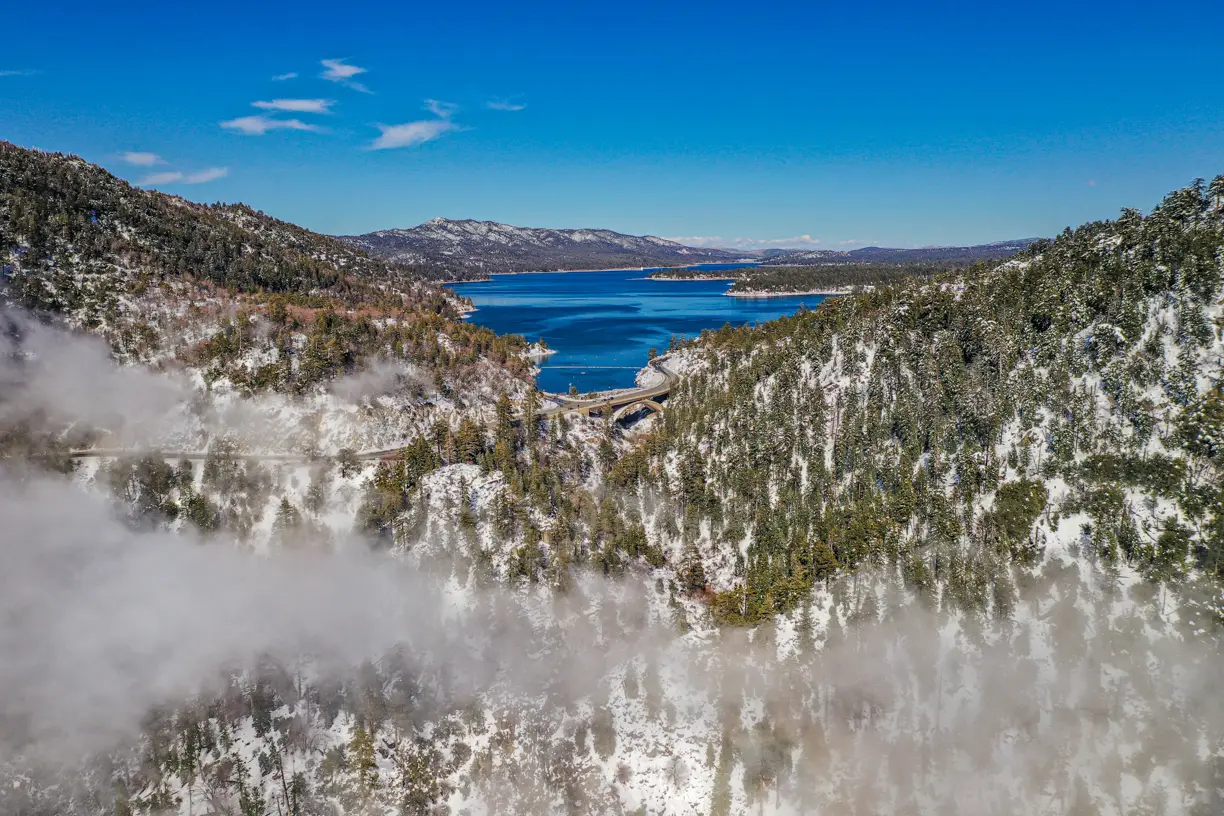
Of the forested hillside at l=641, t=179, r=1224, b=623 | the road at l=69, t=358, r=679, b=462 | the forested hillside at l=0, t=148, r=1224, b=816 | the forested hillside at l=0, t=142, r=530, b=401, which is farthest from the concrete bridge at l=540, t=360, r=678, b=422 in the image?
the forested hillside at l=0, t=142, r=530, b=401

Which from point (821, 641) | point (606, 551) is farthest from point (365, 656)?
point (821, 641)

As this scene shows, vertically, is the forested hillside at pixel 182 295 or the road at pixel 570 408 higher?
the forested hillside at pixel 182 295

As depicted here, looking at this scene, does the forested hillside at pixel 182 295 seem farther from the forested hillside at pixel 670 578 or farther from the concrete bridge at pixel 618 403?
the concrete bridge at pixel 618 403

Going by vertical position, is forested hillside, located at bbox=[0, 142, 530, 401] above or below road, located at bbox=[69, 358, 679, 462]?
above

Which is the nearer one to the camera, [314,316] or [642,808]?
[642,808]

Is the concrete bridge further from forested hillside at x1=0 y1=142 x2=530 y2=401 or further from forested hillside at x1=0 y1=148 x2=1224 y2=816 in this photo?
forested hillside at x1=0 y1=142 x2=530 y2=401

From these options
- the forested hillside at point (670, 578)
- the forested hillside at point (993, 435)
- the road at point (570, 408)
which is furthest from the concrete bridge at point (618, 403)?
the forested hillside at point (993, 435)

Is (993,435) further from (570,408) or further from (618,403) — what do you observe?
(570,408)

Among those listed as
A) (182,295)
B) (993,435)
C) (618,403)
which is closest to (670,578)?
(993,435)

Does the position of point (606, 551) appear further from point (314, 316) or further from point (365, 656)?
point (314, 316)

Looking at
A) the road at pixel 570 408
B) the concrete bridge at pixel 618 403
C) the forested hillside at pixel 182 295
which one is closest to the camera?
the road at pixel 570 408

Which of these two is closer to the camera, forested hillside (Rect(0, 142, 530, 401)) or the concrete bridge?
forested hillside (Rect(0, 142, 530, 401))
